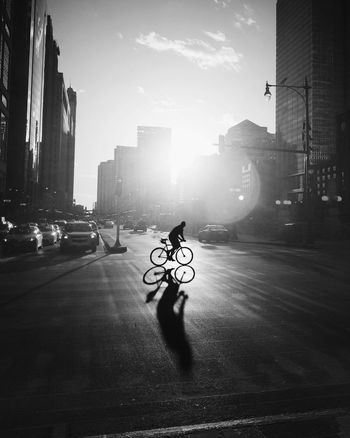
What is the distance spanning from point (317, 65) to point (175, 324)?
128295mm

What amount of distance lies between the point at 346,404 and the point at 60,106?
18894 centimetres

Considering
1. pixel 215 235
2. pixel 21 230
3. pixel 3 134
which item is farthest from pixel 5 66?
pixel 21 230

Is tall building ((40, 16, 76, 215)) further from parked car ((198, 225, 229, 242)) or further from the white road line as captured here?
the white road line

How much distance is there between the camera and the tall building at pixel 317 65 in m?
120

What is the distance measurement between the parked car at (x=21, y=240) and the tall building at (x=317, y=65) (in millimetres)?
108649

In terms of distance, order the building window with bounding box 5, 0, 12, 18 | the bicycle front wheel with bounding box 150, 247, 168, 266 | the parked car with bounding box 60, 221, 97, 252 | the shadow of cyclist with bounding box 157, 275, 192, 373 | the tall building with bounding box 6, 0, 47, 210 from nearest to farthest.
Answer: the shadow of cyclist with bounding box 157, 275, 192, 373 < the bicycle front wheel with bounding box 150, 247, 168, 266 < the parked car with bounding box 60, 221, 97, 252 < the building window with bounding box 5, 0, 12, 18 < the tall building with bounding box 6, 0, 47, 210

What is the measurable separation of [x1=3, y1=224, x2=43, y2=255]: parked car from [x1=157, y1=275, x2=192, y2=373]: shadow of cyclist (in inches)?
524

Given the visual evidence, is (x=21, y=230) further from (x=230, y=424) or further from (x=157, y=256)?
(x=230, y=424)

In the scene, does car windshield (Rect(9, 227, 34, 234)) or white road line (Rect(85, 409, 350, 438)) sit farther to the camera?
car windshield (Rect(9, 227, 34, 234))

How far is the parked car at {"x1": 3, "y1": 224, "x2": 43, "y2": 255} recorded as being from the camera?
65.4 ft

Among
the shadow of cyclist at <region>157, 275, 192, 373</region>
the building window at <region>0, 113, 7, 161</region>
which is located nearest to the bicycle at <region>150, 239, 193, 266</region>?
the shadow of cyclist at <region>157, 275, 192, 373</region>

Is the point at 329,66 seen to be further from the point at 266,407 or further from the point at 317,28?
the point at 266,407

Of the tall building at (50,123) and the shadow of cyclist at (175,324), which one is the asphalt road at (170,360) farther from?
the tall building at (50,123)

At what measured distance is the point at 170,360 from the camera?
4645 millimetres
